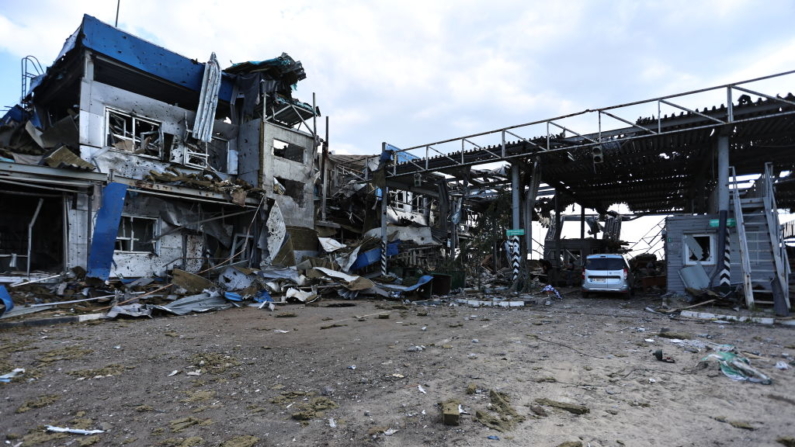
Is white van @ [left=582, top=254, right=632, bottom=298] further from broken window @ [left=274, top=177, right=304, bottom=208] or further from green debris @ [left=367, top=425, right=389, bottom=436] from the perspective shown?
green debris @ [left=367, top=425, right=389, bottom=436]

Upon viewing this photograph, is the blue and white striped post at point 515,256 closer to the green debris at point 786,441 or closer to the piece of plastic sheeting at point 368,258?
the piece of plastic sheeting at point 368,258

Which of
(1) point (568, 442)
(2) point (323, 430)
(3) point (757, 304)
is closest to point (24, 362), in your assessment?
(2) point (323, 430)

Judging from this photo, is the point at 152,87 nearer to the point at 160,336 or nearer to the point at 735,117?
the point at 160,336

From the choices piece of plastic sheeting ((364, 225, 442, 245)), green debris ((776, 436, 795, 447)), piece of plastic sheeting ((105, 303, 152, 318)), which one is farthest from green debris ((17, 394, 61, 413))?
piece of plastic sheeting ((364, 225, 442, 245))

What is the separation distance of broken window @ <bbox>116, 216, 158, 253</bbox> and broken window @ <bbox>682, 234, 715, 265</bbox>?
1945 cm

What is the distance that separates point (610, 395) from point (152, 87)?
19.6 metres

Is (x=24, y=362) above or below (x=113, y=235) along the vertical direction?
below

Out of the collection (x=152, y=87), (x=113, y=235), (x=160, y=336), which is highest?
(x=152, y=87)

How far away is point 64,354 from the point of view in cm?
635

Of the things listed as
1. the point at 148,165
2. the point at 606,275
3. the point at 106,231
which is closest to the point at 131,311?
the point at 106,231

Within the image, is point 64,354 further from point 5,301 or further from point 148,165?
point 148,165

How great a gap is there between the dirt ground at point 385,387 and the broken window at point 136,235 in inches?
255

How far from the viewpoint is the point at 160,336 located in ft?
26.0

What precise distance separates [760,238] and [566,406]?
13351mm
